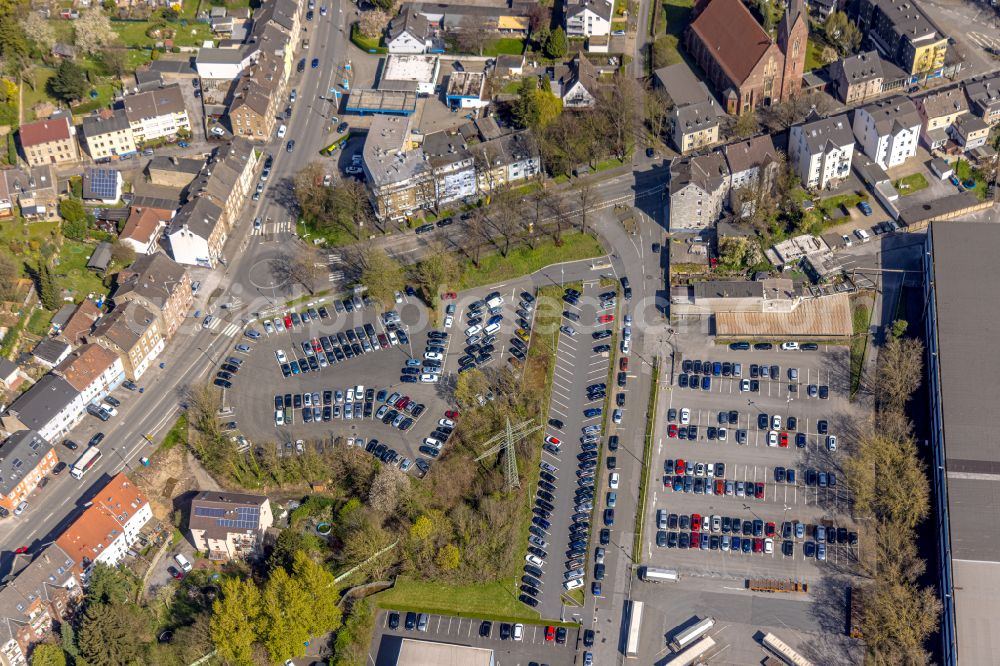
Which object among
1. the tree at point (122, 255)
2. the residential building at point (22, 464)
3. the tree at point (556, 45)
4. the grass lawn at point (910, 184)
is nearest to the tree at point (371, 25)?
the tree at point (556, 45)

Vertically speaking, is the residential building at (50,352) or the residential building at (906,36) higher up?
the residential building at (906,36)

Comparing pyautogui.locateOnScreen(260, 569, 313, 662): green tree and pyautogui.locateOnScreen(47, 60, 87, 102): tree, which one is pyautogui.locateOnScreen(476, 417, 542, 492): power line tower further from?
pyautogui.locateOnScreen(47, 60, 87, 102): tree

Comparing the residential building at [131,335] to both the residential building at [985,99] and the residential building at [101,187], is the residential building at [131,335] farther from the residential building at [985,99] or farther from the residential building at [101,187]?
the residential building at [985,99]

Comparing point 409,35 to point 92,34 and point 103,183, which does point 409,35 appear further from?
point 103,183

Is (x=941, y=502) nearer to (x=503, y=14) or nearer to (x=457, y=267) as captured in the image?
(x=457, y=267)

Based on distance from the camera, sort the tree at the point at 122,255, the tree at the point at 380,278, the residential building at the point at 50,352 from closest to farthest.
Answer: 1. the residential building at the point at 50,352
2. the tree at the point at 380,278
3. the tree at the point at 122,255

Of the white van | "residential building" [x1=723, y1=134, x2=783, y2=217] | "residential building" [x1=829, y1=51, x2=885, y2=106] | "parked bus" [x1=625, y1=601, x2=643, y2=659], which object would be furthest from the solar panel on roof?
"residential building" [x1=829, y1=51, x2=885, y2=106]

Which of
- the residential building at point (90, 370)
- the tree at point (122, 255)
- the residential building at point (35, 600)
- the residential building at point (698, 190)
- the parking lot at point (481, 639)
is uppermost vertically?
the residential building at point (698, 190)
